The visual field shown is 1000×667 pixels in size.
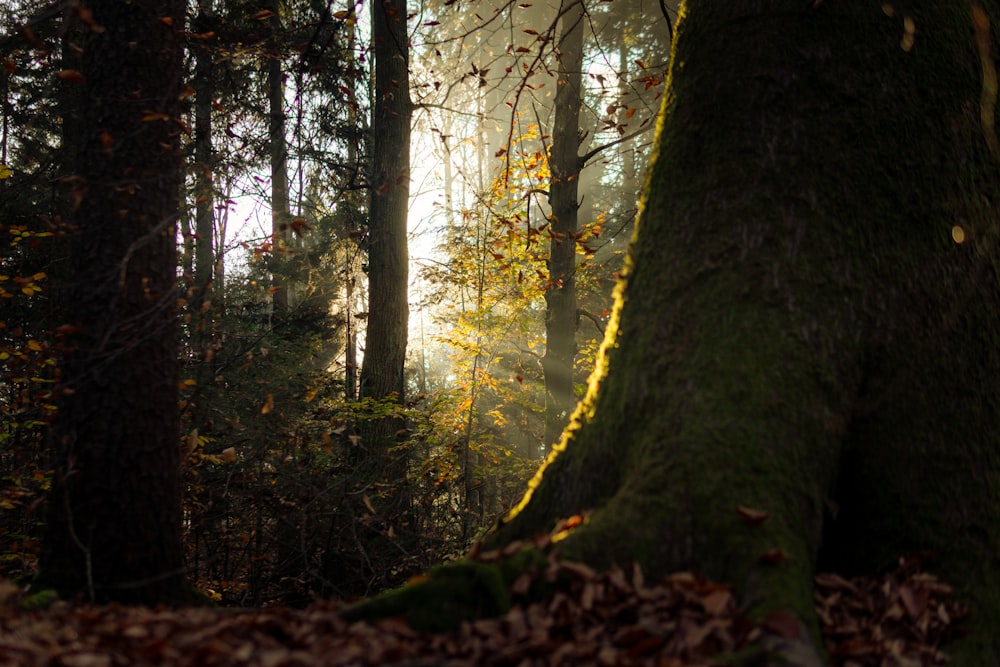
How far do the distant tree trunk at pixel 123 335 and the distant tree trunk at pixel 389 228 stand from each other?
4.58 metres

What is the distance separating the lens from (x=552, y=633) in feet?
6.56

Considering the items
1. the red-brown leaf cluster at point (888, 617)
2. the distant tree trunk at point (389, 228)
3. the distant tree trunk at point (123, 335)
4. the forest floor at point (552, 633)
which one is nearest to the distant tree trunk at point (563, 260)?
the distant tree trunk at point (389, 228)

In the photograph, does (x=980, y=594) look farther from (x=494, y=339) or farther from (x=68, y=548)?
(x=494, y=339)

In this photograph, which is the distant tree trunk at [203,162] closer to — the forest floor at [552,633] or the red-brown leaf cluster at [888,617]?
the forest floor at [552,633]

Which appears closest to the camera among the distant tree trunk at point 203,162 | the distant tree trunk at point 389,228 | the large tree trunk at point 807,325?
the large tree trunk at point 807,325

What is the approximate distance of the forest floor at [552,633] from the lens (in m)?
1.85

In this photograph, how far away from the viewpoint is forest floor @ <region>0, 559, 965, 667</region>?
6.06ft

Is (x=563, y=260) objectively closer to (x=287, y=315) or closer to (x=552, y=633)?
(x=287, y=315)

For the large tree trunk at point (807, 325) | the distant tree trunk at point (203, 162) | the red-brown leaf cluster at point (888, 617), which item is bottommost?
the red-brown leaf cluster at point (888, 617)

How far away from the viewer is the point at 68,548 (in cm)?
338

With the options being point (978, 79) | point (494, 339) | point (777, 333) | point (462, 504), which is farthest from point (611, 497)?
point (494, 339)

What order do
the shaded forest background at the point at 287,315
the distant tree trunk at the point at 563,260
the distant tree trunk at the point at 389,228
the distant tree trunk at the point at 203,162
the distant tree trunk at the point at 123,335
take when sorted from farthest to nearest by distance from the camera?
the distant tree trunk at the point at 563,260
the distant tree trunk at the point at 389,228
the shaded forest background at the point at 287,315
the distant tree trunk at the point at 203,162
the distant tree trunk at the point at 123,335

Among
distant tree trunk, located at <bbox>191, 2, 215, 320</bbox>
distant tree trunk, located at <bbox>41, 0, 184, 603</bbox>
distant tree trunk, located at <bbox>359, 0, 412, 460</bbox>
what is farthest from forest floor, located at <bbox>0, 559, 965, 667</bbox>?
distant tree trunk, located at <bbox>359, 0, 412, 460</bbox>

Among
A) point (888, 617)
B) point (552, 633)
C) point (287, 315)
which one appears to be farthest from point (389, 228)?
point (888, 617)
